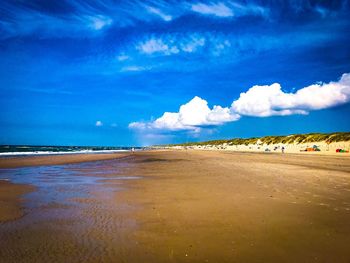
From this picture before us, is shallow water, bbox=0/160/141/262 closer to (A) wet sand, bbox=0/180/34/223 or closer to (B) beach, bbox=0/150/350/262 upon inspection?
(B) beach, bbox=0/150/350/262

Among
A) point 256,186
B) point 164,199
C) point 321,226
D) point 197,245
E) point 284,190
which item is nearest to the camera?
point 197,245

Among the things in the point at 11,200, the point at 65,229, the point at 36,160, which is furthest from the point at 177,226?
the point at 36,160

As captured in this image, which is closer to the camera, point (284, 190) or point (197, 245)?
point (197, 245)

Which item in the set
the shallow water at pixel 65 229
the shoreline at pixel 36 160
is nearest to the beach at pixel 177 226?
the shallow water at pixel 65 229

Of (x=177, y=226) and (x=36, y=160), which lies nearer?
(x=177, y=226)

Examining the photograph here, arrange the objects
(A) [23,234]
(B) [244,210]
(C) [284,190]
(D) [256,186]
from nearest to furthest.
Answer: (A) [23,234] → (B) [244,210] → (C) [284,190] → (D) [256,186]

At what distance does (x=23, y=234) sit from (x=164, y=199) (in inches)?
202

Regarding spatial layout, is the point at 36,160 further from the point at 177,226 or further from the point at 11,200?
the point at 177,226

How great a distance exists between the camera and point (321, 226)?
7.23 metres

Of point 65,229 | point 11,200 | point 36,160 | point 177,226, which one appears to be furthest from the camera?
point 36,160

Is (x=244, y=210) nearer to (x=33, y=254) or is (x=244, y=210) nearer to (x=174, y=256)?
(x=174, y=256)

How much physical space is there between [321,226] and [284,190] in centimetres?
558

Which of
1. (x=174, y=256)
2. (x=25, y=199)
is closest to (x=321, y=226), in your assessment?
(x=174, y=256)

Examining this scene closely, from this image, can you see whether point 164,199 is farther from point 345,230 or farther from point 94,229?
point 345,230
